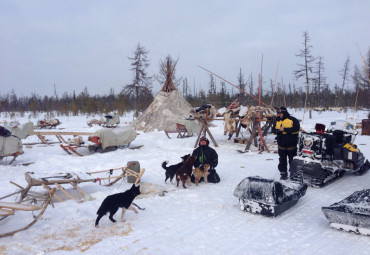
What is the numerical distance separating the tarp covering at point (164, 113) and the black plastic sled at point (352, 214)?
45.2 ft

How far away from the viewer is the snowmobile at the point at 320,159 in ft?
17.9

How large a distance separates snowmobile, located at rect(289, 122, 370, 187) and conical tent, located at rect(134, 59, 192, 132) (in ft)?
39.2

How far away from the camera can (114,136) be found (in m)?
10.5

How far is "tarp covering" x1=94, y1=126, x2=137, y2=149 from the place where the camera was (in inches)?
401

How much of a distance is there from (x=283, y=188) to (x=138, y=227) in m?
2.37

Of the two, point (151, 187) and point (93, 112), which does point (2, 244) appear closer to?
point (151, 187)

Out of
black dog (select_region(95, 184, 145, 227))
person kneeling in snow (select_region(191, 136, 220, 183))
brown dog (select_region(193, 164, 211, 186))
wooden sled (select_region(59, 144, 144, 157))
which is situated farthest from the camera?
wooden sled (select_region(59, 144, 144, 157))

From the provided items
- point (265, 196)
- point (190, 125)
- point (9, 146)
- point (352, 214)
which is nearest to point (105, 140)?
point (9, 146)

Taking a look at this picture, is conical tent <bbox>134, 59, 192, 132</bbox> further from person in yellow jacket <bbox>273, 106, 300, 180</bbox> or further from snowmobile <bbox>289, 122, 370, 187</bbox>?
snowmobile <bbox>289, 122, 370, 187</bbox>

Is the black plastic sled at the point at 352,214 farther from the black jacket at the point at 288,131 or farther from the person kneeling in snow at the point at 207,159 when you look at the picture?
the person kneeling in snow at the point at 207,159

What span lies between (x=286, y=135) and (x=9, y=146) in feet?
24.6

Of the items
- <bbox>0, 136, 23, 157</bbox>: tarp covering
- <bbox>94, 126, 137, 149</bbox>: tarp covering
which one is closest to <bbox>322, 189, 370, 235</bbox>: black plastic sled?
<bbox>0, 136, 23, 157</bbox>: tarp covering

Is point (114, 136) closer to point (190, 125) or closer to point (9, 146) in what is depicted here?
point (9, 146)

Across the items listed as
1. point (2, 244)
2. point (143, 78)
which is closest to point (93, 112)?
point (143, 78)
